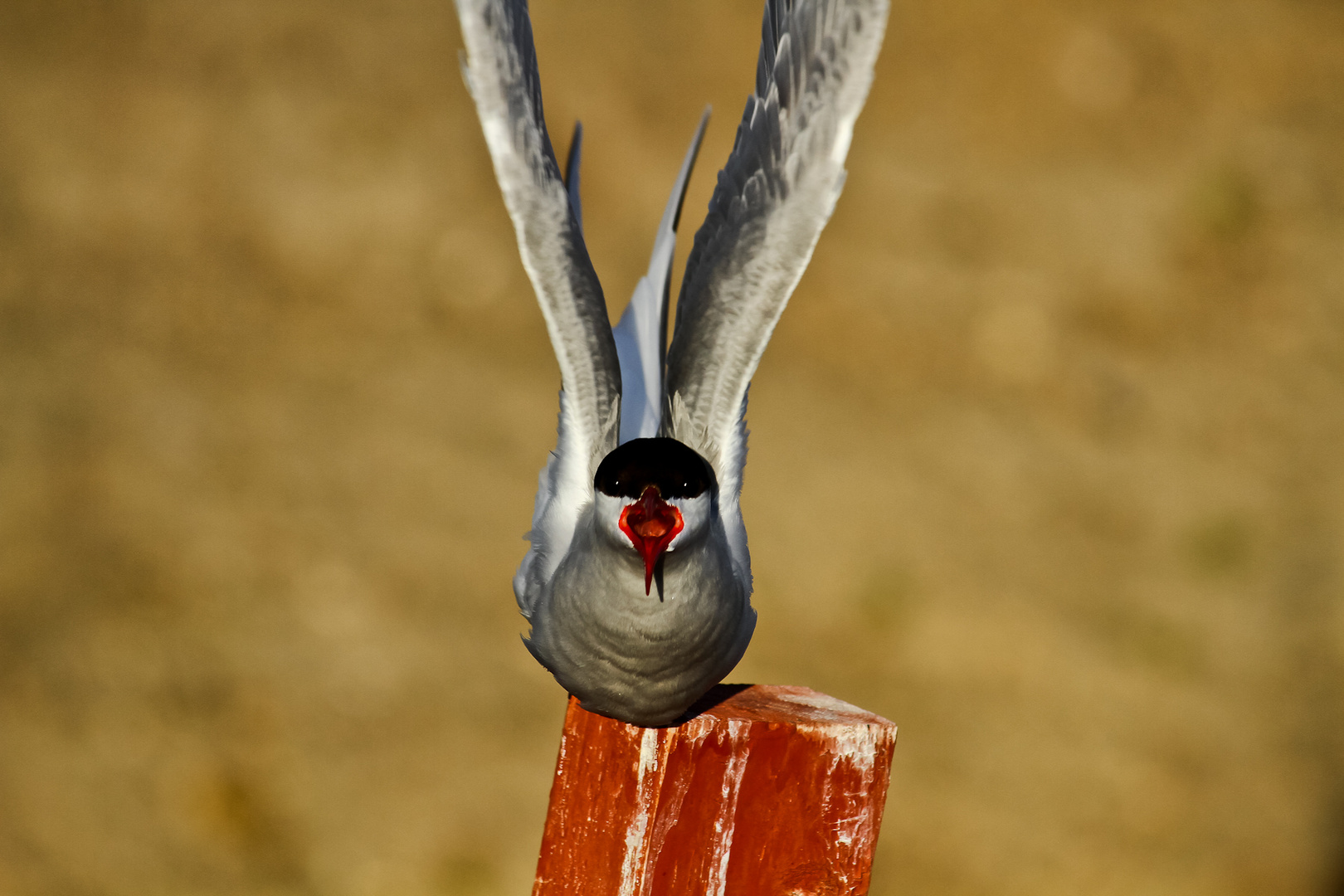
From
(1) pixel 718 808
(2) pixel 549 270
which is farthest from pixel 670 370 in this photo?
(1) pixel 718 808

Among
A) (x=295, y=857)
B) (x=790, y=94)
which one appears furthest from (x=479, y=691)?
(x=790, y=94)

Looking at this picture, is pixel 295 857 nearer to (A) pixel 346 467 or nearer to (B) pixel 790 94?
(A) pixel 346 467

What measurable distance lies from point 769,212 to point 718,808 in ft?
4.74

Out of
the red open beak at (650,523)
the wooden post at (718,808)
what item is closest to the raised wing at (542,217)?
the red open beak at (650,523)

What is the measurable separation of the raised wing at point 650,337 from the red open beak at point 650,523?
2.52 feet

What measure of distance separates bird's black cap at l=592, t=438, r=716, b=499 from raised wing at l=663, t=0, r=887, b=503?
387 mm

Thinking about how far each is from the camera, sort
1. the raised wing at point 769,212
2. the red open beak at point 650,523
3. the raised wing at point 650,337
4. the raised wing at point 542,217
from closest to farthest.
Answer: the red open beak at point 650,523 < the raised wing at point 542,217 < the raised wing at point 769,212 < the raised wing at point 650,337

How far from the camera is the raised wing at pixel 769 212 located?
2.57 m

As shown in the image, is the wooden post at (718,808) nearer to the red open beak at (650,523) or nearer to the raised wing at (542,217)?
the red open beak at (650,523)

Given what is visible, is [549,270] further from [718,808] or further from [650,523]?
[718,808]

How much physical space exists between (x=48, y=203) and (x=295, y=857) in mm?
5395

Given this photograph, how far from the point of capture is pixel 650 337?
3.19m

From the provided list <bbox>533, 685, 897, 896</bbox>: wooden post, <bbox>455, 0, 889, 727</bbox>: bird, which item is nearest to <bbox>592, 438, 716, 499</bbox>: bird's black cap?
<bbox>455, 0, 889, 727</bbox>: bird

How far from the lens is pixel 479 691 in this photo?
309 inches
